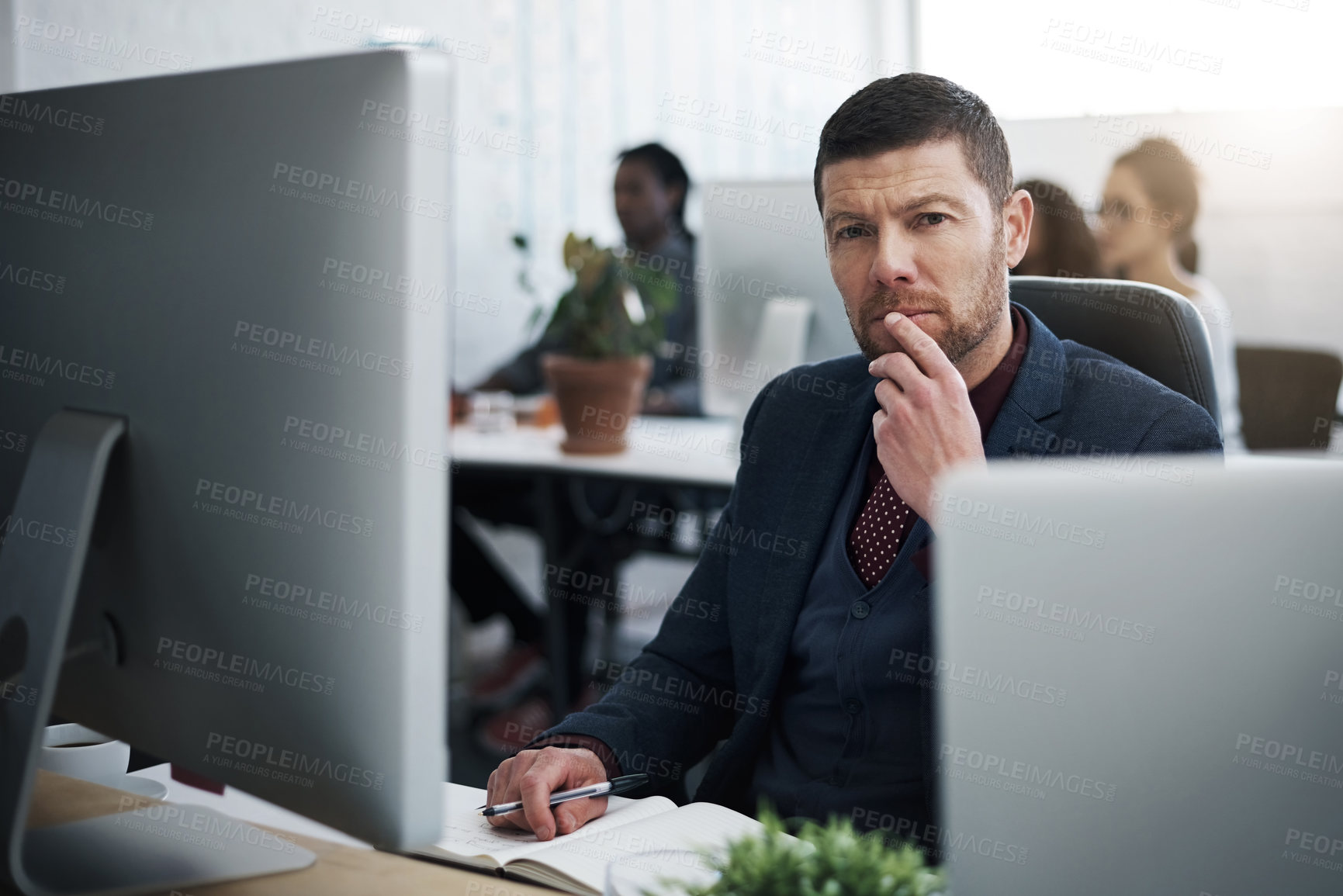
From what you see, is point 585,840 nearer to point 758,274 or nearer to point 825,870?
point 825,870

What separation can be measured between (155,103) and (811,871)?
60cm

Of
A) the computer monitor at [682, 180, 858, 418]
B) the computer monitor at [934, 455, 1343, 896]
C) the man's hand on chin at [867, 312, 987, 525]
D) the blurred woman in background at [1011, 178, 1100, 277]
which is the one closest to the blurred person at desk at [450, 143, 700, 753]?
the computer monitor at [682, 180, 858, 418]

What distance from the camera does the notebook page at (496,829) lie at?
2.80 feet

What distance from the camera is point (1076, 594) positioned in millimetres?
501

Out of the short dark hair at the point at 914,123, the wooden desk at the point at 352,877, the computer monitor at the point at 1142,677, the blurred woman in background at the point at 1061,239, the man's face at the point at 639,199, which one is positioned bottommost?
the wooden desk at the point at 352,877

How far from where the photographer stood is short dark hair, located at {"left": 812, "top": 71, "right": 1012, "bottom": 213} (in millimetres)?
1199

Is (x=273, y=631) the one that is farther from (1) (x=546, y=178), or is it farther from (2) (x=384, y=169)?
(1) (x=546, y=178)

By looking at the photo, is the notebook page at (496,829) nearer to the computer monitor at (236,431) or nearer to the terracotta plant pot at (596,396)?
the computer monitor at (236,431)

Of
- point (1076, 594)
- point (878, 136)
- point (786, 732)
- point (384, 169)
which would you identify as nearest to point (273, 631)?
point (384, 169)

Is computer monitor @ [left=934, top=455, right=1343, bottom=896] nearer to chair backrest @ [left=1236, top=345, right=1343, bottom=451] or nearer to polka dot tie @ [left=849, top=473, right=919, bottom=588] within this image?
polka dot tie @ [left=849, top=473, right=919, bottom=588]

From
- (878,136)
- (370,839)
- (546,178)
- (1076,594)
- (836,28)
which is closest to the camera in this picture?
(1076,594)

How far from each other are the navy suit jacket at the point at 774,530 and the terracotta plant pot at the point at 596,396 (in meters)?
1.21

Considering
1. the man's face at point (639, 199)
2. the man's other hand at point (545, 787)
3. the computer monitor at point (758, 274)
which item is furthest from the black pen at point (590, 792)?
the man's face at point (639, 199)

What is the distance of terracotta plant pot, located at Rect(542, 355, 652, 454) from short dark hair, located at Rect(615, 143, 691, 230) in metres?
1.66
